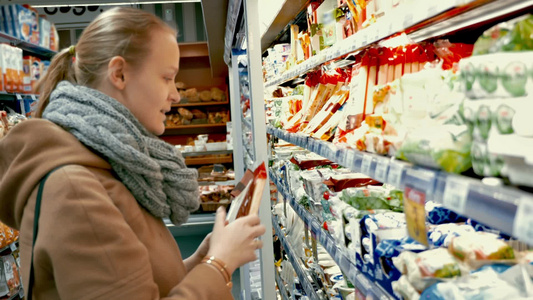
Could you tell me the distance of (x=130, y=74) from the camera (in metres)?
1.32

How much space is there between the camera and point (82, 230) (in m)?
1.07

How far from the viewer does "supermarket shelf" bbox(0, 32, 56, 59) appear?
14.5 feet

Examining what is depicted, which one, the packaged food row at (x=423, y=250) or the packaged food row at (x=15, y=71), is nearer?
the packaged food row at (x=423, y=250)

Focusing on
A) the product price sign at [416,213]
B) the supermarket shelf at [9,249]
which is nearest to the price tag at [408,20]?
the product price sign at [416,213]

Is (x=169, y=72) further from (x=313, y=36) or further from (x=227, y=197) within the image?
(x=227, y=197)

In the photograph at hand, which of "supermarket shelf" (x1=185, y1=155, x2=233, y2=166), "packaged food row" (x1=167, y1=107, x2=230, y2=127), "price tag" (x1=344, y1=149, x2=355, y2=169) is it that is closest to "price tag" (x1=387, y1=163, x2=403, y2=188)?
"price tag" (x1=344, y1=149, x2=355, y2=169)

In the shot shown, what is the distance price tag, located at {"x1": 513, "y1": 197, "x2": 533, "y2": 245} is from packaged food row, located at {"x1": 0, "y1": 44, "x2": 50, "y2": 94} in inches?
170

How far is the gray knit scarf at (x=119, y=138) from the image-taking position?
122cm

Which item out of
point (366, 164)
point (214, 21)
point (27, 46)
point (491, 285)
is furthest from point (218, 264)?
point (27, 46)

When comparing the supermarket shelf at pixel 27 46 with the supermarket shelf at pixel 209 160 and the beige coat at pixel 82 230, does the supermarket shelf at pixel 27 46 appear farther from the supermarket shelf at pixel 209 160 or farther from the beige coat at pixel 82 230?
the beige coat at pixel 82 230

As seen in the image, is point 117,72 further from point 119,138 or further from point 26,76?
point 26,76

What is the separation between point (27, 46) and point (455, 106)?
4949mm

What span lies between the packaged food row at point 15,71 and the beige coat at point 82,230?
3277 millimetres

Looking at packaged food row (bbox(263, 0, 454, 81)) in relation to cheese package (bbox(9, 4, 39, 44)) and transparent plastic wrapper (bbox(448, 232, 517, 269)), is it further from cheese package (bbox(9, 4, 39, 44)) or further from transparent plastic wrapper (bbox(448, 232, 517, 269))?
cheese package (bbox(9, 4, 39, 44))
